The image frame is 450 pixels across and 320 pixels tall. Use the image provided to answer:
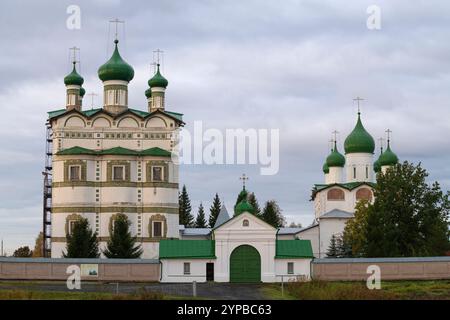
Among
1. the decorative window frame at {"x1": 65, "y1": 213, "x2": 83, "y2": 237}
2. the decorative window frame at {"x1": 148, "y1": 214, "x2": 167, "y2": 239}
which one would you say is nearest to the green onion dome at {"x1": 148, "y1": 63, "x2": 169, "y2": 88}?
the decorative window frame at {"x1": 148, "y1": 214, "x2": 167, "y2": 239}

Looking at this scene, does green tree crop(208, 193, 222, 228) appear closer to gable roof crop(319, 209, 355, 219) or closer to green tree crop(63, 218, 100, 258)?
gable roof crop(319, 209, 355, 219)

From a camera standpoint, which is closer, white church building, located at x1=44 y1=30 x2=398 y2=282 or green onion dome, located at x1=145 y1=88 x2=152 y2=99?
white church building, located at x1=44 y1=30 x2=398 y2=282

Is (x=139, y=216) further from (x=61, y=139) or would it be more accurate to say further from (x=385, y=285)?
(x=385, y=285)

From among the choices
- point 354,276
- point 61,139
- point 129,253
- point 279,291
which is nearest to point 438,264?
point 354,276

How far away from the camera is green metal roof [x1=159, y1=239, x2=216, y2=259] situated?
42.3m

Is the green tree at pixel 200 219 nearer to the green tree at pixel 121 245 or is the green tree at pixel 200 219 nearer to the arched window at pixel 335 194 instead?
the arched window at pixel 335 194

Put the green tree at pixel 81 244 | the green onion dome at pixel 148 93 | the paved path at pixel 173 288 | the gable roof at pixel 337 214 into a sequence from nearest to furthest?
1. the paved path at pixel 173 288
2. the green tree at pixel 81 244
3. the green onion dome at pixel 148 93
4. the gable roof at pixel 337 214

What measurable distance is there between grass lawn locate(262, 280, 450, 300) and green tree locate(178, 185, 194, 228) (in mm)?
42498

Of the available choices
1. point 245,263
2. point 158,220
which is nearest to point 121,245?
point 158,220

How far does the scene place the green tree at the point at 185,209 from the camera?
81312mm

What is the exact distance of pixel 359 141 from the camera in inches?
2633

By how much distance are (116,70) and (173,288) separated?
21418mm

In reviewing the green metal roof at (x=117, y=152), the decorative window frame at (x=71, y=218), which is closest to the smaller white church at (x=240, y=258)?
the decorative window frame at (x=71, y=218)

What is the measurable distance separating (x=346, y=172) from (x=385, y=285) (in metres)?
32.3
